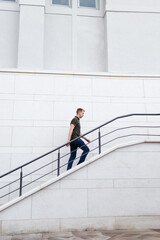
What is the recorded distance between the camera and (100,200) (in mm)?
5762

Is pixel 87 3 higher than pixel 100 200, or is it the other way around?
pixel 87 3

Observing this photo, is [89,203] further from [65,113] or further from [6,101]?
[6,101]

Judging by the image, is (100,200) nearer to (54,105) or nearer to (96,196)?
(96,196)

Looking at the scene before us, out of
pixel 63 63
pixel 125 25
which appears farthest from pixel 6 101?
pixel 125 25

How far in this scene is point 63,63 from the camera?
29.9ft

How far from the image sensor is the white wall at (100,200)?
18.0 feet

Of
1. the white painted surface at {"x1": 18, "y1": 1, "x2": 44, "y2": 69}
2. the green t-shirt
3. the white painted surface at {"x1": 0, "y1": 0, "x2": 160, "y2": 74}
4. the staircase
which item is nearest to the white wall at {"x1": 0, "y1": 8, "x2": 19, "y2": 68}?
the white painted surface at {"x1": 0, "y1": 0, "x2": 160, "y2": 74}

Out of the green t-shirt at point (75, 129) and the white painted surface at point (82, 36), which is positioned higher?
the white painted surface at point (82, 36)

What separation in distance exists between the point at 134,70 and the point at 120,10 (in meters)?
2.54

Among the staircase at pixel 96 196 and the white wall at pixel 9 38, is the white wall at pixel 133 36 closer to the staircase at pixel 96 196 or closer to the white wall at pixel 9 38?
the white wall at pixel 9 38

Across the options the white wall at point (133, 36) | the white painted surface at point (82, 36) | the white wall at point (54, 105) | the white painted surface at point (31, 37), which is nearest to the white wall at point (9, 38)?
the white painted surface at point (82, 36)

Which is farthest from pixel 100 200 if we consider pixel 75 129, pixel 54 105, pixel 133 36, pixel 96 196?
pixel 133 36

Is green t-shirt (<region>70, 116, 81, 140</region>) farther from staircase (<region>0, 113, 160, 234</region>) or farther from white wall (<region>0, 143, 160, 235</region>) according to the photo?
white wall (<region>0, 143, 160, 235</region>)

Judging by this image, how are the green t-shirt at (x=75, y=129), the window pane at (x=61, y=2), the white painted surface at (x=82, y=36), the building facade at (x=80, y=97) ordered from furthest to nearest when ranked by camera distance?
1. the window pane at (x=61, y=2)
2. the white painted surface at (x=82, y=36)
3. the green t-shirt at (x=75, y=129)
4. the building facade at (x=80, y=97)
